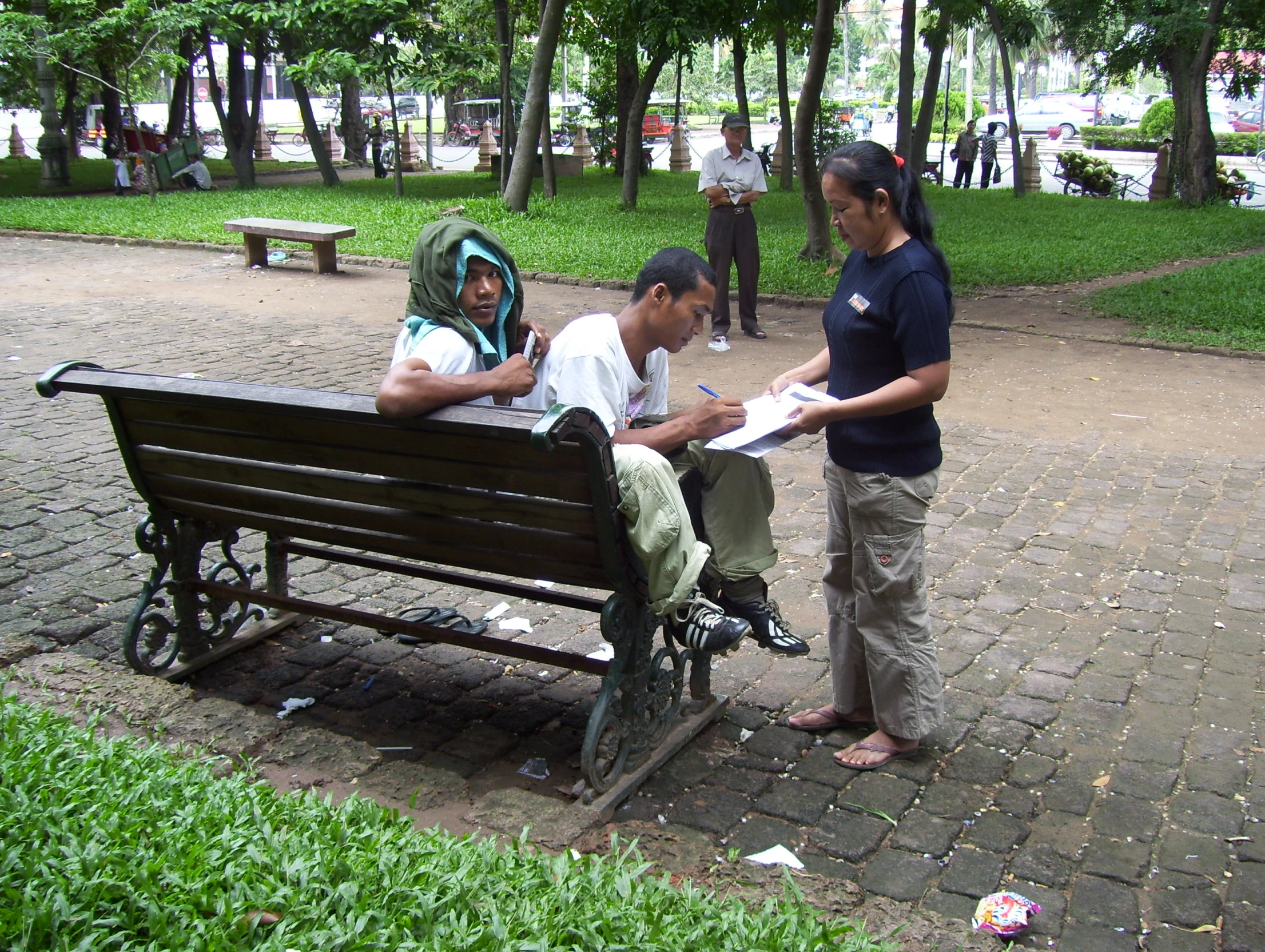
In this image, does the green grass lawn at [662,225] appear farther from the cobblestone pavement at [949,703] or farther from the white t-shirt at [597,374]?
the white t-shirt at [597,374]

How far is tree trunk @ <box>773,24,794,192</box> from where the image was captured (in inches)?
974

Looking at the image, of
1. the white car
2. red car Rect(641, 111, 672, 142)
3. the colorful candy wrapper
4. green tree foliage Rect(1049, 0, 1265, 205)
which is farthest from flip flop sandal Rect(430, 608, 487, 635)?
the white car

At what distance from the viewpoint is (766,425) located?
3414mm

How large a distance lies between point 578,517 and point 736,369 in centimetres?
621

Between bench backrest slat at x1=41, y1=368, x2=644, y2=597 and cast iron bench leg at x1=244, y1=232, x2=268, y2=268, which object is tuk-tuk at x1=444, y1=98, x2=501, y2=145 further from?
bench backrest slat at x1=41, y1=368, x2=644, y2=597

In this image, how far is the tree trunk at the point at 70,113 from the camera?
29.9 meters

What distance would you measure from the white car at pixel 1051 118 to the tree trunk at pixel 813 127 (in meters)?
37.7

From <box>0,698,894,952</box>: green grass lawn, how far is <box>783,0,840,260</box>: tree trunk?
11.3 metres

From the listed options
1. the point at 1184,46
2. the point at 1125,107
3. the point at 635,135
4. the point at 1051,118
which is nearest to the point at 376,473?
the point at 635,135

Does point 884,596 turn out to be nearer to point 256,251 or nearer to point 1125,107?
point 256,251

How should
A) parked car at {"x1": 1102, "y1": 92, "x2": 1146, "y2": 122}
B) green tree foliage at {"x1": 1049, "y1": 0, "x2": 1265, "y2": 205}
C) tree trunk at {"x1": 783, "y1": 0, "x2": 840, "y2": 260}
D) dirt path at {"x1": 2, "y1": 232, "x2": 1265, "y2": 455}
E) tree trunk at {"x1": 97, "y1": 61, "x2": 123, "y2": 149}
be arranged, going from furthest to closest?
parked car at {"x1": 1102, "y1": 92, "x2": 1146, "y2": 122} < tree trunk at {"x1": 97, "y1": 61, "x2": 123, "y2": 149} < green tree foliage at {"x1": 1049, "y1": 0, "x2": 1265, "y2": 205} < tree trunk at {"x1": 783, "y1": 0, "x2": 840, "y2": 260} < dirt path at {"x1": 2, "y1": 232, "x2": 1265, "y2": 455}

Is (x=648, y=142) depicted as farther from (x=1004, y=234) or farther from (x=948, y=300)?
(x=948, y=300)

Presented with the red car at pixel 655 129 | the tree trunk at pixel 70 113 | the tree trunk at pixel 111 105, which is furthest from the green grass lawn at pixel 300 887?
the red car at pixel 655 129

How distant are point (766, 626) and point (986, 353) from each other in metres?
6.66
